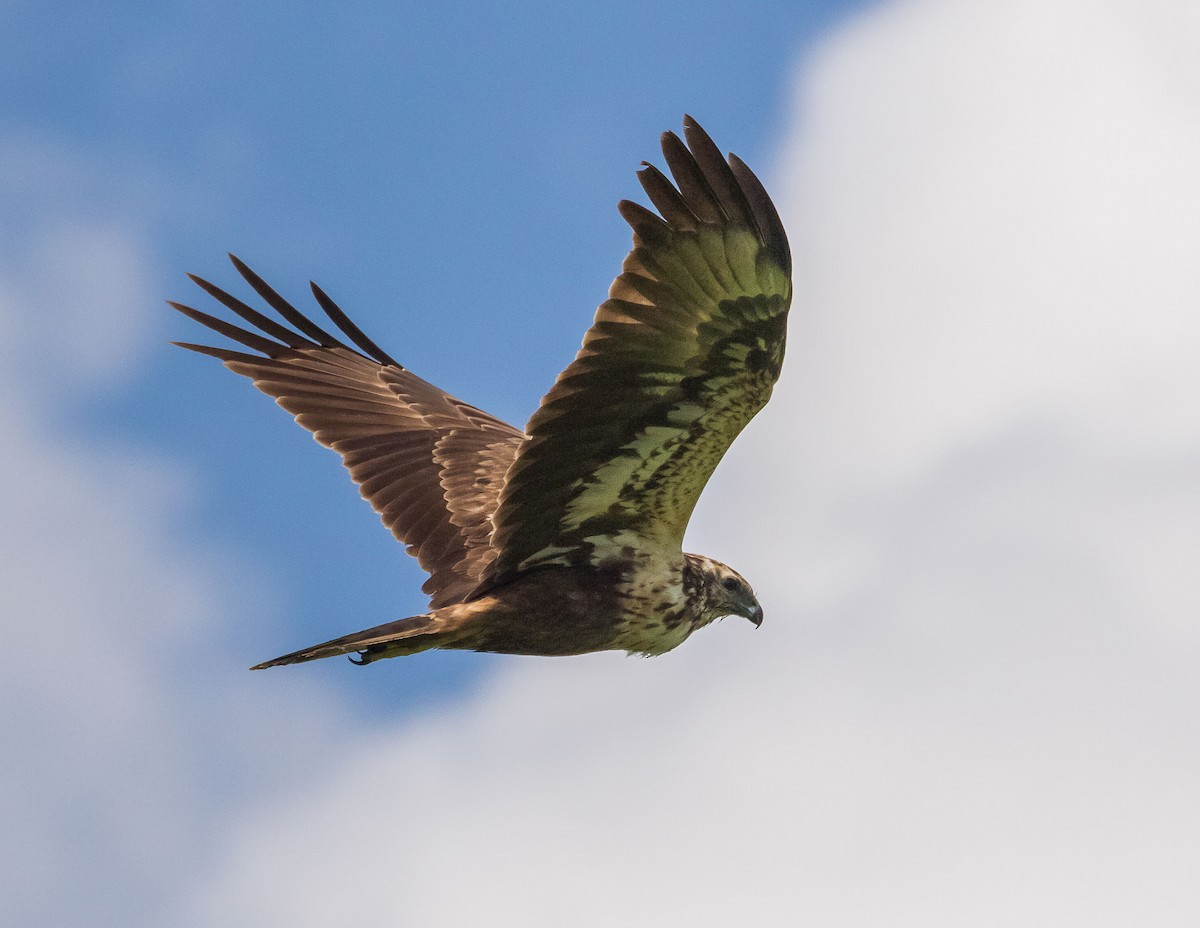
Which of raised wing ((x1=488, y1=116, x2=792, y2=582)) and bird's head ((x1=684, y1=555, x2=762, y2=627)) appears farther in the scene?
bird's head ((x1=684, y1=555, x2=762, y2=627))

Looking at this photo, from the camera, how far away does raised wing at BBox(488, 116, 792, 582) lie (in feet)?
25.0

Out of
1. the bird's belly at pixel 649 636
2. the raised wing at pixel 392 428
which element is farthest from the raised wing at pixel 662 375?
the raised wing at pixel 392 428

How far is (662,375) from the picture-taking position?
8.09 metres

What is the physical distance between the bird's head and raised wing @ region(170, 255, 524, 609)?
1.17 meters

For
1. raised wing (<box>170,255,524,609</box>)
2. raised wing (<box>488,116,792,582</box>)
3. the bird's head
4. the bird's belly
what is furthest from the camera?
raised wing (<box>170,255,524,609</box>)

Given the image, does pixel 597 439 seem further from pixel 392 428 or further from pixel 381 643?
pixel 392 428

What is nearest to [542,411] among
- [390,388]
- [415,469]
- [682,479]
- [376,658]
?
[682,479]

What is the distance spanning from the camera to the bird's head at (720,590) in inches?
374

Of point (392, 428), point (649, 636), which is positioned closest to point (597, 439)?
point (649, 636)

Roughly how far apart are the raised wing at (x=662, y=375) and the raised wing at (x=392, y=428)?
94 cm

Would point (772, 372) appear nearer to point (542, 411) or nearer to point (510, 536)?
point (542, 411)

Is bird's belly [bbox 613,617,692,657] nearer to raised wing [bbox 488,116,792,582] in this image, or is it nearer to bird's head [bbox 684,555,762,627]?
bird's head [bbox 684,555,762,627]

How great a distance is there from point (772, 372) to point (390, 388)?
13.0ft

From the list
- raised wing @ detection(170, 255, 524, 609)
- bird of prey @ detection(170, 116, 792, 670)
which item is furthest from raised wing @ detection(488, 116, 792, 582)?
raised wing @ detection(170, 255, 524, 609)
